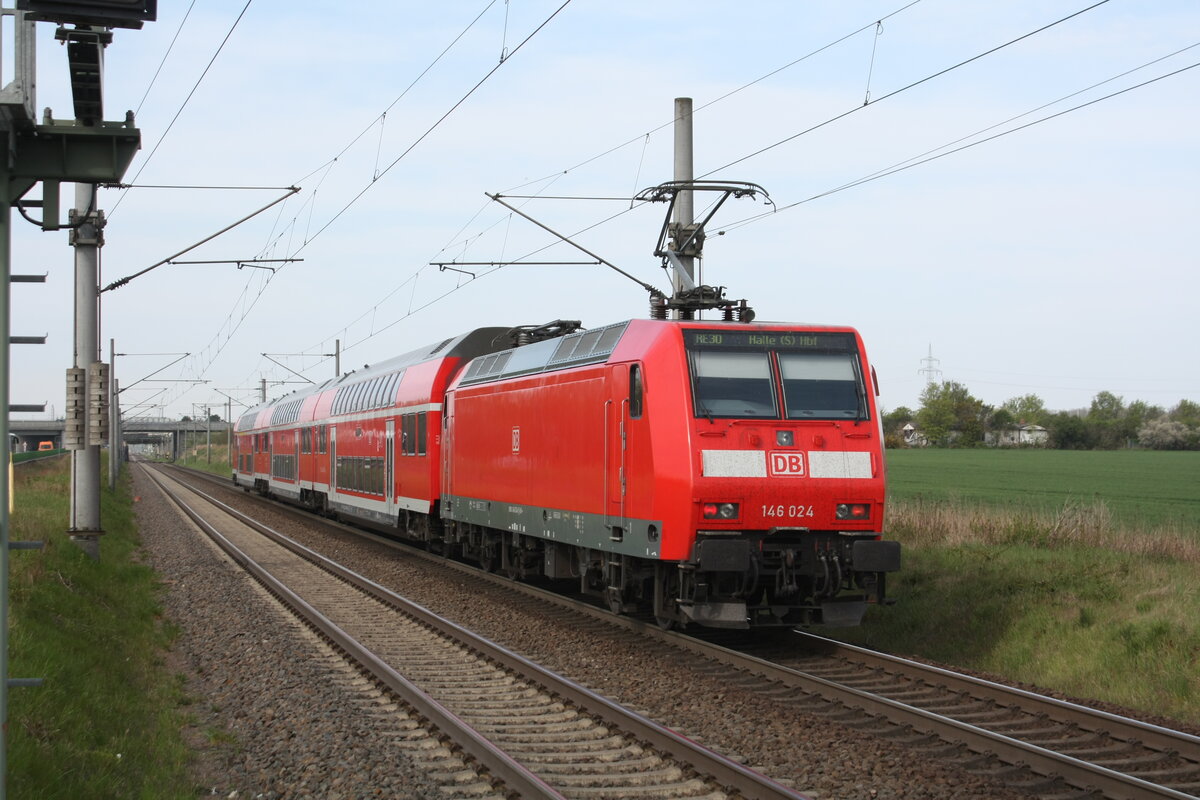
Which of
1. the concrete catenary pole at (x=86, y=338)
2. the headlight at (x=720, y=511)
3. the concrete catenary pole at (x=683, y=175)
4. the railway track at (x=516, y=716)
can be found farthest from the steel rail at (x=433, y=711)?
the concrete catenary pole at (x=683, y=175)

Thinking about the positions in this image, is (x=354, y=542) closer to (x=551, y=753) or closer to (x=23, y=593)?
(x=23, y=593)

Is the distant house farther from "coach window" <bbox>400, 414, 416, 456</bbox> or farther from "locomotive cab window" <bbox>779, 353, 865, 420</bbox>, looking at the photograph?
"locomotive cab window" <bbox>779, 353, 865, 420</bbox>

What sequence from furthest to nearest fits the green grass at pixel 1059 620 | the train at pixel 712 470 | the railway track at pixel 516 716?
the train at pixel 712 470
the green grass at pixel 1059 620
the railway track at pixel 516 716

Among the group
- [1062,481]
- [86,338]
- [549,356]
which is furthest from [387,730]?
[1062,481]

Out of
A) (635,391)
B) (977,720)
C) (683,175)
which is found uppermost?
(683,175)

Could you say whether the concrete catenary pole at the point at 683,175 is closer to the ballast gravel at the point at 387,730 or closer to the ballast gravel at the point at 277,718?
the ballast gravel at the point at 387,730

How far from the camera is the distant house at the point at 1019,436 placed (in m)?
96.9

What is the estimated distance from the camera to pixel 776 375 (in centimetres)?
1158

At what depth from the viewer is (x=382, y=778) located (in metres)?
7.12

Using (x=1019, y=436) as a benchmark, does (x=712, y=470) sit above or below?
below

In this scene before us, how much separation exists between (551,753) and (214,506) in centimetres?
3466

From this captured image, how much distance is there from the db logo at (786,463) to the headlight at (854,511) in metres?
0.56

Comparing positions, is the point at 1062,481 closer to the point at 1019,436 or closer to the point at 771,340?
the point at 771,340

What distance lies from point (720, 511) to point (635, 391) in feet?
5.32
